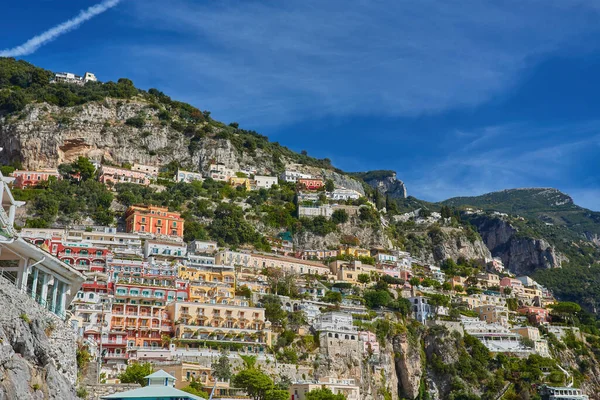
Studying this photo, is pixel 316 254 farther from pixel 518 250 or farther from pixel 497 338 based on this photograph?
pixel 518 250

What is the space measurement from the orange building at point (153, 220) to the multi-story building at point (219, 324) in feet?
76.4

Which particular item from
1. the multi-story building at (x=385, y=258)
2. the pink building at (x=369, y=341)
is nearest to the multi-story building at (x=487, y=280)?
the multi-story building at (x=385, y=258)

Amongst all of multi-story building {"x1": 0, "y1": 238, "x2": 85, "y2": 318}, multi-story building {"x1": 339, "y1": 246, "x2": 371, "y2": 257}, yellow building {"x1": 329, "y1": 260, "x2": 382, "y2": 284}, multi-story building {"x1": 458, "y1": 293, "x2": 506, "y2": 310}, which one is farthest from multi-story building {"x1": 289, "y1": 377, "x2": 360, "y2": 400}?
multi-story building {"x1": 458, "y1": 293, "x2": 506, "y2": 310}

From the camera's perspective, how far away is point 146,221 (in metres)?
83.8

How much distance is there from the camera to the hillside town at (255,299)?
55.4m

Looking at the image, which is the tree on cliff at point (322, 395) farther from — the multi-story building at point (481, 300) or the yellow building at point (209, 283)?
the multi-story building at point (481, 300)

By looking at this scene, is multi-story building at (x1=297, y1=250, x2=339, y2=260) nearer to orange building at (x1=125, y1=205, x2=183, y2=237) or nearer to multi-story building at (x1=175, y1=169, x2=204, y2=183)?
orange building at (x1=125, y1=205, x2=183, y2=237)

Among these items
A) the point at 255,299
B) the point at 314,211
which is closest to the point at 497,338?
the point at 255,299

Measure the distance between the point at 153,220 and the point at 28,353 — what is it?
2667 inches

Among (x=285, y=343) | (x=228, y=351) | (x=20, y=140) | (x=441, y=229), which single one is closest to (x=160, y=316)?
(x=228, y=351)

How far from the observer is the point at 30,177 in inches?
3511

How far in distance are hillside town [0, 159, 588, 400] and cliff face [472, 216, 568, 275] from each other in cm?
3662

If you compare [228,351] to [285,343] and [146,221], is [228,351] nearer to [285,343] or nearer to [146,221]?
[285,343]

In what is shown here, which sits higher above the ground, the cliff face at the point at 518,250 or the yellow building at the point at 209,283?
the cliff face at the point at 518,250
